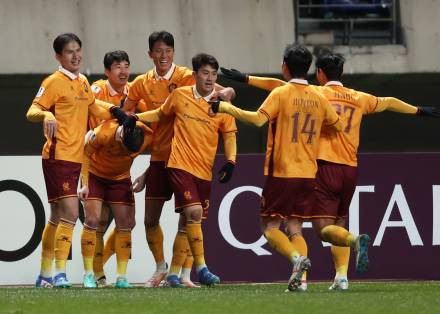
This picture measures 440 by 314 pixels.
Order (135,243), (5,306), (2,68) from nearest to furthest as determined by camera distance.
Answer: (5,306), (135,243), (2,68)

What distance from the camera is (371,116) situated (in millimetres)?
18969

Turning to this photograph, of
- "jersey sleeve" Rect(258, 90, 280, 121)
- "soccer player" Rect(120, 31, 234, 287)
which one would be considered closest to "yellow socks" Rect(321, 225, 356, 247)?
"jersey sleeve" Rect(258, 90, 280, 121)

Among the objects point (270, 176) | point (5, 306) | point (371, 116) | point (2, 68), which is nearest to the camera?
point (5, 306)

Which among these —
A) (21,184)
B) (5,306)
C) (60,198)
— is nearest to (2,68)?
(21,184)

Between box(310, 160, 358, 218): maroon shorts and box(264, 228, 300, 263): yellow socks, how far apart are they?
0.76m

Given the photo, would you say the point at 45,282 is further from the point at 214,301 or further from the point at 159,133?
the point at 214,301

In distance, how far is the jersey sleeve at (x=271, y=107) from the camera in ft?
36.5

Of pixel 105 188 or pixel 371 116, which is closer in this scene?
pixel 105 188

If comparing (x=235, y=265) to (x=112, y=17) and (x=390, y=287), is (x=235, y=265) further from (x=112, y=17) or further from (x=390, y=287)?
(x=112, y=17)

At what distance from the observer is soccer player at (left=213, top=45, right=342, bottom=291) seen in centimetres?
1120

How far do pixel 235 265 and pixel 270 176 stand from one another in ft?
11.1

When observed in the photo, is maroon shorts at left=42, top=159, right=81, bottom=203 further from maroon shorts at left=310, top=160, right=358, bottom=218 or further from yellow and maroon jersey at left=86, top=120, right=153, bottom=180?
maroon shorts at left=310, top=160, right=358, bottom=218

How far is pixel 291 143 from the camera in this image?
37.0 feet

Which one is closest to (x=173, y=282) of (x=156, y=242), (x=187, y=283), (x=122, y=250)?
(x=187, y=283)
